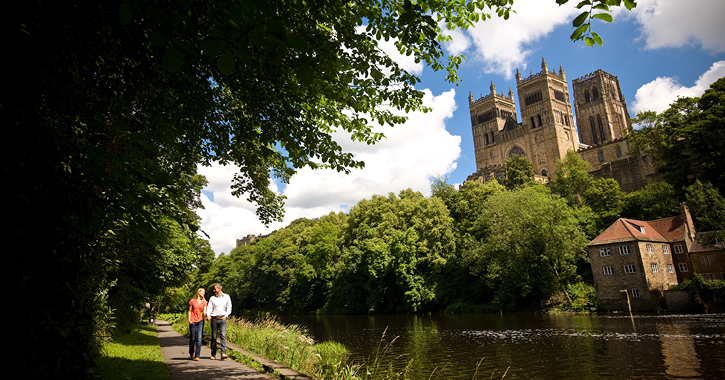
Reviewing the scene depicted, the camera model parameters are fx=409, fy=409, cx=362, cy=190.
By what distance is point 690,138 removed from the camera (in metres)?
41.6

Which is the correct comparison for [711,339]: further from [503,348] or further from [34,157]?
[34,157]

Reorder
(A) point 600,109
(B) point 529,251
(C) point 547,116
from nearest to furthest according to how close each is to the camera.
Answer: (B) point 529,251 → (C) point 547,116 → (A) point 600,109

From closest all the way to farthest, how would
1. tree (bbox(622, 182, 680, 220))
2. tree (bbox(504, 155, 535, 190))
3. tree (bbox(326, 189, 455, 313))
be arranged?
tree (bbox(622, 182, 680, 220)) → tree (bbox(326, 189, 455, 313)) → tree (bbox(504, 155, 535, 190))

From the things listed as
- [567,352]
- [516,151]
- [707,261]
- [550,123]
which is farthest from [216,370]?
[516,151]

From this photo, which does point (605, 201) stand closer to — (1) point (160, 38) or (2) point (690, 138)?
(2) point (690, 138)

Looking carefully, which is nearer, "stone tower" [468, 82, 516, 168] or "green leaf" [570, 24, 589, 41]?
"green leaf" [570, 24, 589, 41]

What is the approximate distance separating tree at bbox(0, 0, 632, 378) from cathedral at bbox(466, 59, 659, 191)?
7710 cm

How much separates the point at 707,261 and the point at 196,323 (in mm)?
37970

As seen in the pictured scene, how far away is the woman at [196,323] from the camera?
9680 mm

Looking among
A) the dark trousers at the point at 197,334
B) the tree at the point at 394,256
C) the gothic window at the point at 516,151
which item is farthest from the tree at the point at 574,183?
the dark trousers at the point at 197,334

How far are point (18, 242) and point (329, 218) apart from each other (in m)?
64.3

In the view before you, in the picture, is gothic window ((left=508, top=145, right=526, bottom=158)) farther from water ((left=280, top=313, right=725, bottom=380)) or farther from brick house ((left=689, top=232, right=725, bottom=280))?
water ((left=280, top=313, right=725, bottom=380))

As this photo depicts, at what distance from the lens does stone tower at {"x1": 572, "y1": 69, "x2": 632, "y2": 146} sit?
92125 millimetres

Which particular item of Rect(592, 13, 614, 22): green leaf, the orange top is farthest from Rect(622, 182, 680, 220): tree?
Rect(592, 13, 614, 22): green leaf
